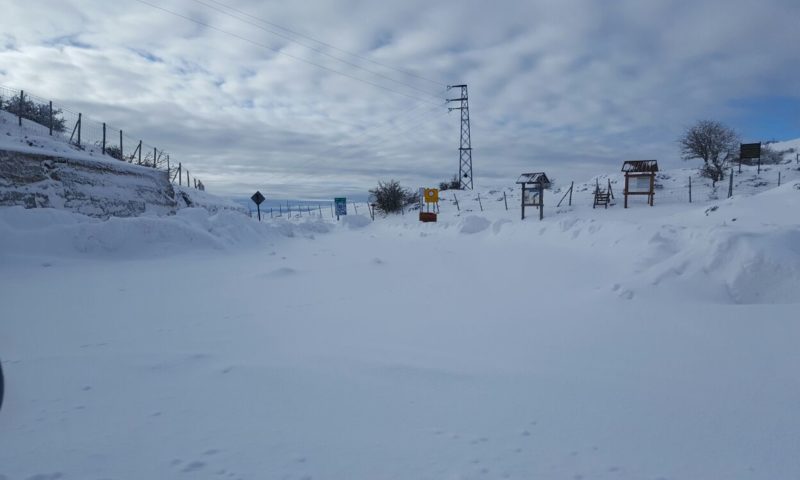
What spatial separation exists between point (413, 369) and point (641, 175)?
24117 mm

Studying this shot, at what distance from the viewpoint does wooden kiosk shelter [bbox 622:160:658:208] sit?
23.2 metres

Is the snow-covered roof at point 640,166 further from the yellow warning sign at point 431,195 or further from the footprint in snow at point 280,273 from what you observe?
the footprint in snow at point 280,273

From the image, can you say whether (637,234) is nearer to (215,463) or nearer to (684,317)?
(684,317)

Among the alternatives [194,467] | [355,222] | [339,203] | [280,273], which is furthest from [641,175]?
[339,203]

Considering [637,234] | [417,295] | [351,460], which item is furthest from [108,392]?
[637,234]

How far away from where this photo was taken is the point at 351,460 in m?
2.52

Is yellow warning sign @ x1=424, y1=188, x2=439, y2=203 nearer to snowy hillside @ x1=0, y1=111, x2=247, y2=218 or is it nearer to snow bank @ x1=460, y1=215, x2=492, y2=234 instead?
snow bank @ x1=460, y1=215, x2=492, y2=234

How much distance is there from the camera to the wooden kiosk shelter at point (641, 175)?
2316cm

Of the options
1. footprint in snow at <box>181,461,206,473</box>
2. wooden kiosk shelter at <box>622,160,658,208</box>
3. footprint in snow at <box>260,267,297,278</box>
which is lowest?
footprint in snow at <box>181,461,206,473</box>

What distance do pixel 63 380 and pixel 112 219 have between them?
942 centimetres

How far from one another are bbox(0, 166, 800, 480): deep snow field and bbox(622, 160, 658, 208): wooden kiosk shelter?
15883mm

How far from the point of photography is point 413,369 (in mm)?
3936

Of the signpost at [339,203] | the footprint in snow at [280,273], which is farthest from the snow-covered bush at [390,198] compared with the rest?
the footprint in snow at [280,273]

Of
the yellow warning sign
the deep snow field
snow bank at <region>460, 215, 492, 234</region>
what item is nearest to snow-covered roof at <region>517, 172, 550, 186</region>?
snow bank at <region>460, 215, 492, 234</region>
